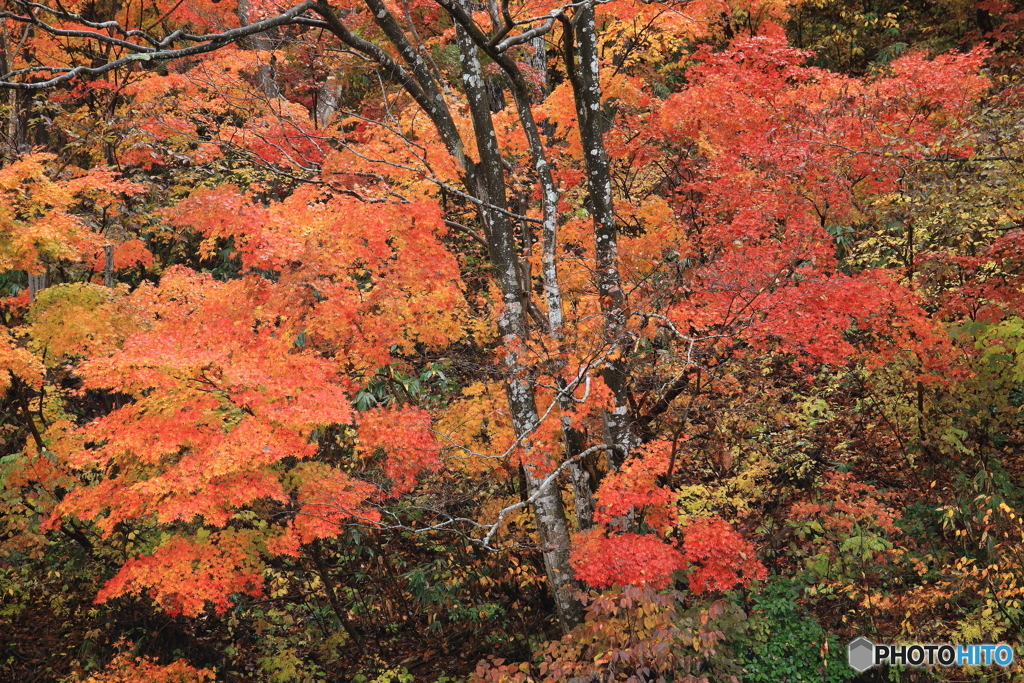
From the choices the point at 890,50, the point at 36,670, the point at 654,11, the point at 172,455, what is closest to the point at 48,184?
the point at 172,455

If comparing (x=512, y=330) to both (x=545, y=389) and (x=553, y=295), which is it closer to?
(x=553, y=295)

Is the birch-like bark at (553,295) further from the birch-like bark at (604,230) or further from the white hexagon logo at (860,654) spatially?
the white hexagon logo at (860,654)

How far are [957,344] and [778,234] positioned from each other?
3081mm

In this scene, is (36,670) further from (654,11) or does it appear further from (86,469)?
(654,11)

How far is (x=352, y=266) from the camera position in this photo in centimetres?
1206
